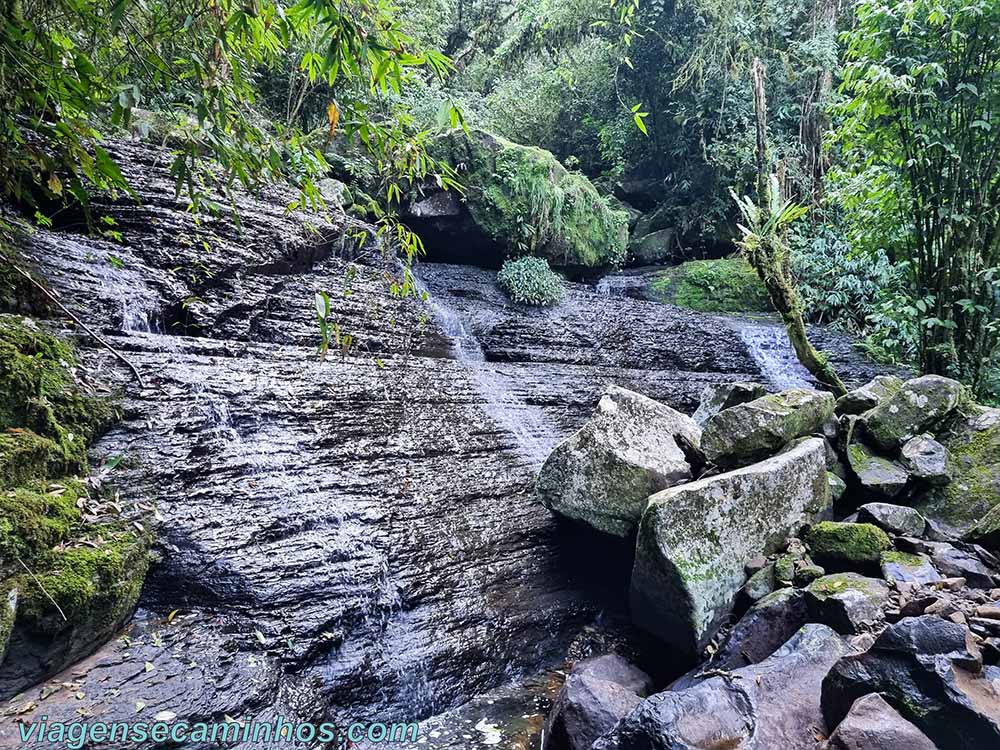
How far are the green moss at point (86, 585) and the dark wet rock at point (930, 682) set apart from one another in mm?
3930

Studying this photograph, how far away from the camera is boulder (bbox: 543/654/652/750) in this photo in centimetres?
371

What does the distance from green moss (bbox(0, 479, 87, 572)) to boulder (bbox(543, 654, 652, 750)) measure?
326 centimetres

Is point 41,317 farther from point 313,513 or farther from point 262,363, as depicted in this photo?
point 313,513

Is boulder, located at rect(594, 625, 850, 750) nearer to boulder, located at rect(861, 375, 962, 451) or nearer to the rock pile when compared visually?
the rock pile

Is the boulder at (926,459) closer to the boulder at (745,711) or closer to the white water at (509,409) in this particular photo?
the boulder at (745,711)

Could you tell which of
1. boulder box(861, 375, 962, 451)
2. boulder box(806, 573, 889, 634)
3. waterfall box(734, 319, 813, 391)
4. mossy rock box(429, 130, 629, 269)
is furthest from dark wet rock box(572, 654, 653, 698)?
mossy rock box(429, 130, 629, 269)

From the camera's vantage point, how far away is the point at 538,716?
4172 millimetres

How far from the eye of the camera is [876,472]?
16.2 feet

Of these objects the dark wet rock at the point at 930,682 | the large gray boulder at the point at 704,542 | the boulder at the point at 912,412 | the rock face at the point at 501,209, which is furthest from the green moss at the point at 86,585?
the rock face at the point at 501,209

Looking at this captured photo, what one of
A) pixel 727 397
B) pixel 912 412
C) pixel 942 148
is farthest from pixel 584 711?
pixel 942 148

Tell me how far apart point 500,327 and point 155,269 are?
487 centimetres

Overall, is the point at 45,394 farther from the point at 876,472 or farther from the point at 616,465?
the point at 876,472

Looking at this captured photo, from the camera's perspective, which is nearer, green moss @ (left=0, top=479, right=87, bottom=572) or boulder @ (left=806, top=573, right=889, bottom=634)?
green moss @ (left=0, top=479, right=87, bottom=572)

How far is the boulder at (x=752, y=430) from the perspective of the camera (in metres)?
4.87
